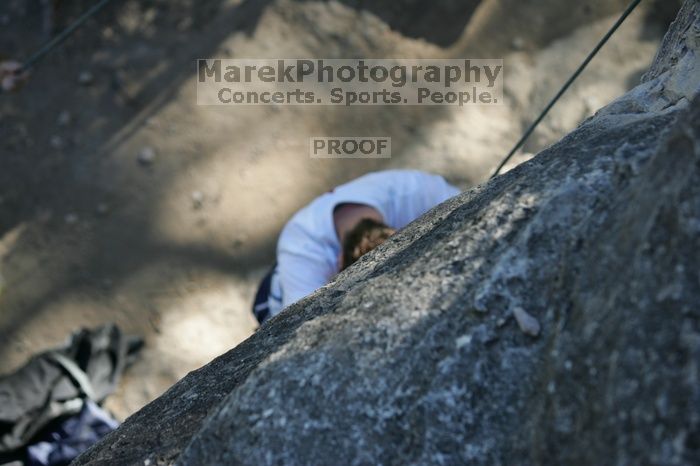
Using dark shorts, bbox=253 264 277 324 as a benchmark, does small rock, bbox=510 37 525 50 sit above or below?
above

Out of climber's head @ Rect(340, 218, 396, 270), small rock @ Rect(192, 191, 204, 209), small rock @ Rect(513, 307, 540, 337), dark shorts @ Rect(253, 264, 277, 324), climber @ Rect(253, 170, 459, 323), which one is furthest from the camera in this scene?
small rock @ Rect(192, 191, 204, 209)

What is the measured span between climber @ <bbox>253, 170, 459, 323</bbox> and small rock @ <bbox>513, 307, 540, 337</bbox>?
85 centimetres

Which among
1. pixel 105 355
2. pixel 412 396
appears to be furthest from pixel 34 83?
pixel 412 396

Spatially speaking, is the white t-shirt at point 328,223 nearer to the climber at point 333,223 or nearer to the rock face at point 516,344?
the climber at point 333,223

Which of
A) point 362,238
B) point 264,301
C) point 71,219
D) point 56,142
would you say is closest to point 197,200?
point 71,219

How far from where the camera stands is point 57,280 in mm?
→ 2514

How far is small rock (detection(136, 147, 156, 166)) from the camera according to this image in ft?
8.67

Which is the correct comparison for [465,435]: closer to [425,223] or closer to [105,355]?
[425,223]

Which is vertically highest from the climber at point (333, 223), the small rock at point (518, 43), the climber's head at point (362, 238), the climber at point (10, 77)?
the climber at point (10, 77)

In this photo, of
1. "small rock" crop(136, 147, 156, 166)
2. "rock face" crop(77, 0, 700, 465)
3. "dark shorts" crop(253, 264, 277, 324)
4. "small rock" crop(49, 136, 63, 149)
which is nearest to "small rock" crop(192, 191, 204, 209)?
"small rock" crop(136, 147, 156, 166)

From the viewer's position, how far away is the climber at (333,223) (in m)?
1.65

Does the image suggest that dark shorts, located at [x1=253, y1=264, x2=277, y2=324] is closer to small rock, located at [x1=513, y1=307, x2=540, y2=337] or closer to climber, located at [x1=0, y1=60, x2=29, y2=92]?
small rock, located at [x1=513, y1=307, x2=540, y2=337]

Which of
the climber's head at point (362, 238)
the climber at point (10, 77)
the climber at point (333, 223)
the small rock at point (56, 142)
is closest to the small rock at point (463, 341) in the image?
the climber's head at point (362, 238)

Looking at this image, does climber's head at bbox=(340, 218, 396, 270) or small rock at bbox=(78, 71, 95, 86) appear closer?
climber's head at bbox=(340, 218, 396, 270)
